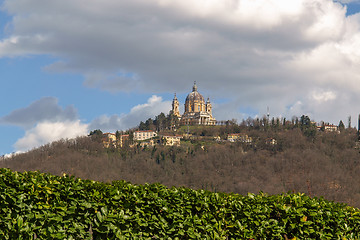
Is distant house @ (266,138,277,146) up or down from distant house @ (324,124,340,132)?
down

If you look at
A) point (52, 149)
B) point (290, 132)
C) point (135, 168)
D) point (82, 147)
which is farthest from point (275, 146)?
point (52, 149)

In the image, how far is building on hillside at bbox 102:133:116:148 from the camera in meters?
178

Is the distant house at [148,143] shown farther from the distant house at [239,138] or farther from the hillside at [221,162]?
the distant house at [239,138]

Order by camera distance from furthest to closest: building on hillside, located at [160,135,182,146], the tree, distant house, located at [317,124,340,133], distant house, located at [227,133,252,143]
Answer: distant house, located at [317,124,340,133]
distant house, located at [227,133,252,143]
building on hillside, located at [160,135,182,146]
the tree

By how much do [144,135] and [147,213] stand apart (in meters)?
179

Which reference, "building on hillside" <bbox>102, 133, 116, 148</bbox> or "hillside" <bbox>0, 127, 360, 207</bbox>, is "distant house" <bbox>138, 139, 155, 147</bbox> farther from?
"building on hillside" <bbox>102, 133, 116, 148</bbox>

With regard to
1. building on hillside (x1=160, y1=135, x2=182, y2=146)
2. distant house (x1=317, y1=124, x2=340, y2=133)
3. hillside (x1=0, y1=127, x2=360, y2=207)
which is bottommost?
hillside (x1=0, y1=127, x2=360, y2=207)

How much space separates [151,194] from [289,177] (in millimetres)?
137067

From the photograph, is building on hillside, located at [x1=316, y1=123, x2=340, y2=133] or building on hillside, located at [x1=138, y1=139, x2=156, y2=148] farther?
building on hillside, located at [x1=316, y1=123, x2=340, y2=133]

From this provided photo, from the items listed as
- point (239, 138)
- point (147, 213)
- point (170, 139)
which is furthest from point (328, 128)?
point (147, 213)

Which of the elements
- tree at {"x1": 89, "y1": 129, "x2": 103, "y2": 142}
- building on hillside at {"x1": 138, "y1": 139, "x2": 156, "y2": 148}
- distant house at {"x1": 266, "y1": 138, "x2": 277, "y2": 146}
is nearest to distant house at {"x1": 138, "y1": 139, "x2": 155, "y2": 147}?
building on hillside at {"x1": 138, "y1": 139, "x2": 156, "y2": 148}

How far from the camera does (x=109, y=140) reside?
183 meters

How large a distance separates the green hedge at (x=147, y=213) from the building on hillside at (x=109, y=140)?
166489mm

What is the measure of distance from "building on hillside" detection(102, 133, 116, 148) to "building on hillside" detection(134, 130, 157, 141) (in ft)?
32.3
